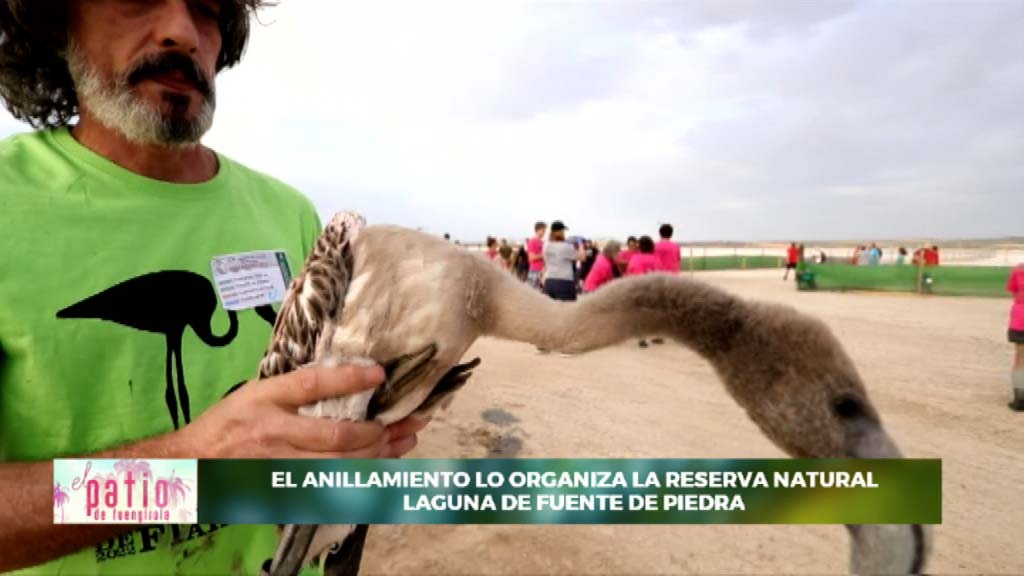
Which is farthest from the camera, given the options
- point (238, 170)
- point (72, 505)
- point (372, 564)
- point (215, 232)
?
point (372, 564)

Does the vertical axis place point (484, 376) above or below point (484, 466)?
below

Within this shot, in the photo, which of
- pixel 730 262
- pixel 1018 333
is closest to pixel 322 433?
pixel 1018 333

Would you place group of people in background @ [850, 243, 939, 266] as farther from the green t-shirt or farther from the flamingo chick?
the green t-shirt

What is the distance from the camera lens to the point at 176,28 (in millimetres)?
2064

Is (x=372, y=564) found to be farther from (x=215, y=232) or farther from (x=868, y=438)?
(x=868, y=438)

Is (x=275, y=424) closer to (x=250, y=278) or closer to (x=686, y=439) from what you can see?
(x=250, y=278)

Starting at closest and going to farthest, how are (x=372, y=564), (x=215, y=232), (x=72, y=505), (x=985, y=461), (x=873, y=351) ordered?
1. (x=72, y=505)
2. (x=215, y=232)
3. (x=372, y=564)
4. (x=985, y=461)
5. (x=873, y=351)

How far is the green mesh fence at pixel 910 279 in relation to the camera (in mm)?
20172

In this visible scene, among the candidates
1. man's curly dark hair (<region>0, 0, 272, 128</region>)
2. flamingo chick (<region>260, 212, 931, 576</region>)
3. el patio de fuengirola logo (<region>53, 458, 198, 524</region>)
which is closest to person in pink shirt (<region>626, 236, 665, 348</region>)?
flamingo chick (<region>260, 212, 931, 576</region>)

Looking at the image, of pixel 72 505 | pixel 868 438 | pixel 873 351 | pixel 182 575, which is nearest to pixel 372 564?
pixel 182 575

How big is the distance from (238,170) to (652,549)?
13.1 feet

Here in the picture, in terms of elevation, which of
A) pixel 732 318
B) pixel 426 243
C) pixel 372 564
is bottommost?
pixel 372 564

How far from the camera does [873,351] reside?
10820 mm
